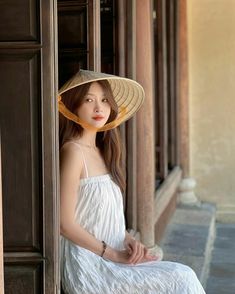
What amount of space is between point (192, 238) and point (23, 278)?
3.54m

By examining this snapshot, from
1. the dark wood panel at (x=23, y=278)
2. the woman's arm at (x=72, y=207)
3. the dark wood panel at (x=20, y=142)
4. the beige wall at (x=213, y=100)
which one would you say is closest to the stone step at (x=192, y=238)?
the beige wall at (x=213, y=100)

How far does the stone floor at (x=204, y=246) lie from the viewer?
498 centimetres

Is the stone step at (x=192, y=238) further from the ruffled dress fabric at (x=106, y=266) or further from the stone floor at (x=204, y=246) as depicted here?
the ruffled dress fabric at (x=106, y=266)

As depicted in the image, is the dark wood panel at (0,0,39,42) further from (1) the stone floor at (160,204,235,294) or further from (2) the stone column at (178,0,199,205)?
(2) the stone column at (178,0,199,205)

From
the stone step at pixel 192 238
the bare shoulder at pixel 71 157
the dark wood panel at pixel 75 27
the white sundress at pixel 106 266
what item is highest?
the dark wood panel at pixel 75 27

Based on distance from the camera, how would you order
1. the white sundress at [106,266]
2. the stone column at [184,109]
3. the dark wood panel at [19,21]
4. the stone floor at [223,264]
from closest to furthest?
the dark wood panel at [19,21] → the white sundress at [106,266] → the stone floor at [223,264] → the stone column at [184,109]

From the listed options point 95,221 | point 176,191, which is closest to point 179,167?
point 176,191

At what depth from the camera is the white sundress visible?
2570 mm

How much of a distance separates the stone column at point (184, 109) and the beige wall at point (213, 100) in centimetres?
7

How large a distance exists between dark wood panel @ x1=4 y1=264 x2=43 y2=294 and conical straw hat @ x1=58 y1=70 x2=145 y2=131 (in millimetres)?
642

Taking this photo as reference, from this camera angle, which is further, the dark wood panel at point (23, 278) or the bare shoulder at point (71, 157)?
the bare shoulder at point (71, 157)

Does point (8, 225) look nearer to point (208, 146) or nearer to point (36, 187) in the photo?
point (36, 187)

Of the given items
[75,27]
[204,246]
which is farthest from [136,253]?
[204,246]

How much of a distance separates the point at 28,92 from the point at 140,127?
2321 mm
